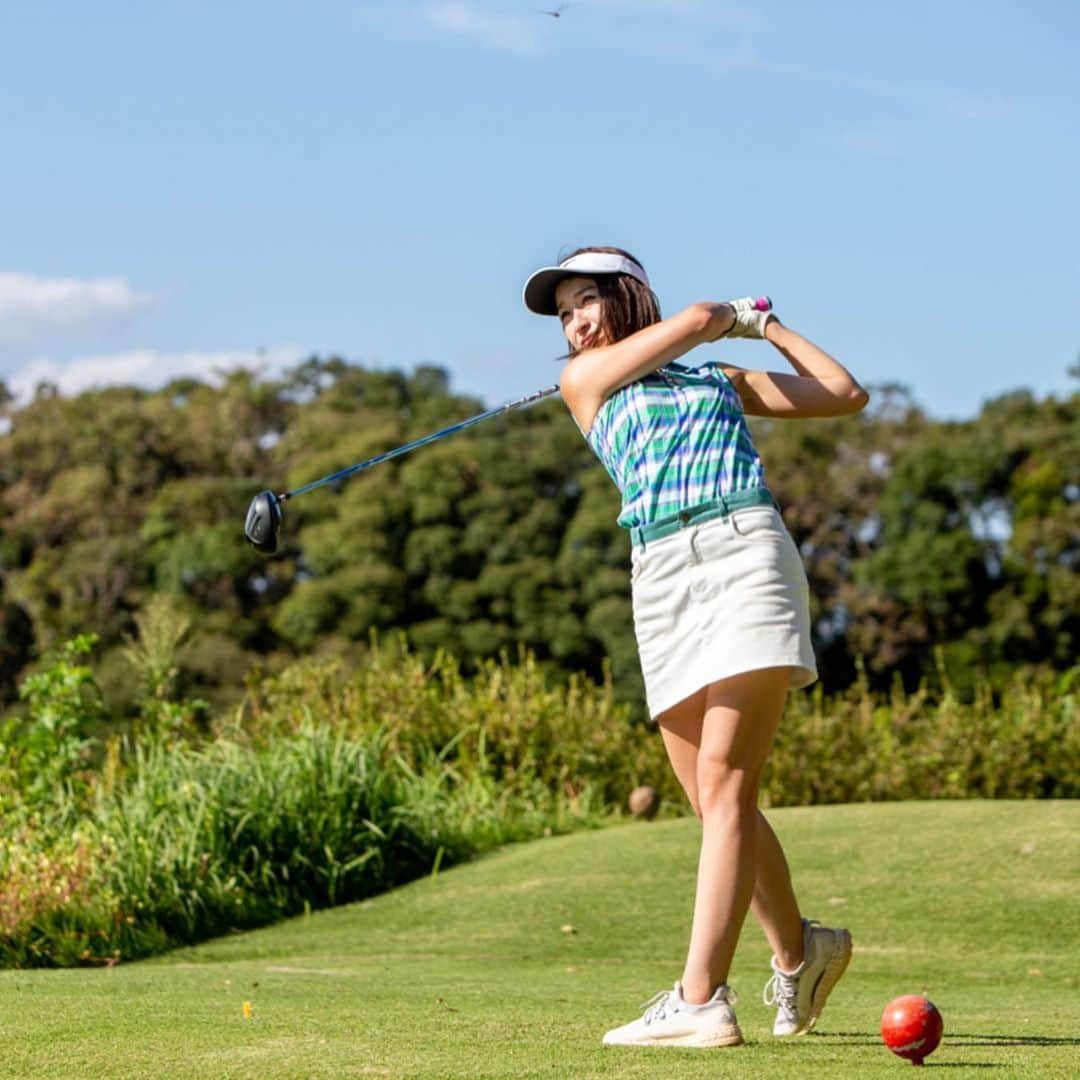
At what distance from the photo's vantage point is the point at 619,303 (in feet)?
12.4

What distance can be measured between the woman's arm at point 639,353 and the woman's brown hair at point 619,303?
0.18 feet

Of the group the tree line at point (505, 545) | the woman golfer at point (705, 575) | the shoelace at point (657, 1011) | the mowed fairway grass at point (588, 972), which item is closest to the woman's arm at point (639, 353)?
the woman golfer at point (705, 575)

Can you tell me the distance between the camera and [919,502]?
2978 cm

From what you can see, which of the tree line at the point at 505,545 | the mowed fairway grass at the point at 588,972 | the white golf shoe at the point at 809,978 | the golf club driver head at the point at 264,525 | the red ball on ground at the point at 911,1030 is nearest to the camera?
the red ball on ground at the point at 911,1030

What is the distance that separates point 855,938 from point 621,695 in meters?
19.5

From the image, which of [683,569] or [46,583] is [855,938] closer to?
Result: [683,569]

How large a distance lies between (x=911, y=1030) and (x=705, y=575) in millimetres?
939

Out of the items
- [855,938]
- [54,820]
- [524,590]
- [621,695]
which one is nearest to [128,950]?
[54,820]

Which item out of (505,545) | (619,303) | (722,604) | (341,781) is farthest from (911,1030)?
(505,545)

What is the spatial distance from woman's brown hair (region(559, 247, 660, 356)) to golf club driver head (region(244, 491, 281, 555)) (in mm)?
1076

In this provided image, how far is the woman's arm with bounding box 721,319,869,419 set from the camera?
3.77m

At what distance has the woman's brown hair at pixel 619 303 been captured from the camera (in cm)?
378

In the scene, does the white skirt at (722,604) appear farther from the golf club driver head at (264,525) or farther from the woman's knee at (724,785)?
the golf club driver head at (264,525)

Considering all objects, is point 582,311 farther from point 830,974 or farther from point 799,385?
point 830,974
